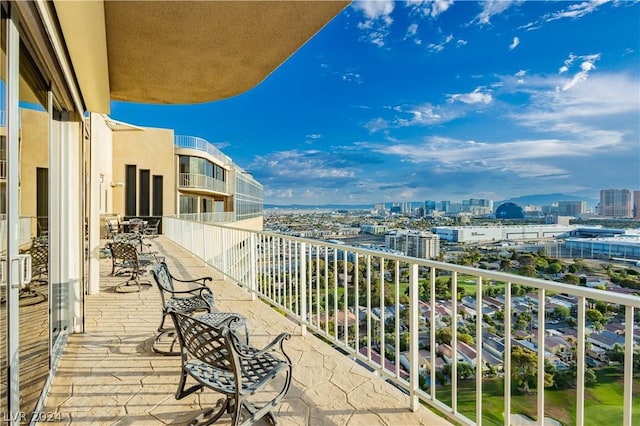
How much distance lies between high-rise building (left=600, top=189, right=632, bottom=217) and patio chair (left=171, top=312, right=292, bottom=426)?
22.4 feet

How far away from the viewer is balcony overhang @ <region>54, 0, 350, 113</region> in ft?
7.97

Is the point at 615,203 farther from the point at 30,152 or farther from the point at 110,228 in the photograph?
the point at 110,228

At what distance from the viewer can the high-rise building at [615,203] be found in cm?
623

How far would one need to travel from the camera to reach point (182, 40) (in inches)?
117

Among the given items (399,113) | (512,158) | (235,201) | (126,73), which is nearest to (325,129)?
(399,113)

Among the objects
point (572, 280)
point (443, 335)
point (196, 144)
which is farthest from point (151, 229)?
point (572, 280)

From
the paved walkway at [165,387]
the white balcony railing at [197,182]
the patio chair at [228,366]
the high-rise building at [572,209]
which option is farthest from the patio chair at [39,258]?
the white balcony railing at [197,182]

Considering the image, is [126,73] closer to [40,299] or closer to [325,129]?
[40,299]

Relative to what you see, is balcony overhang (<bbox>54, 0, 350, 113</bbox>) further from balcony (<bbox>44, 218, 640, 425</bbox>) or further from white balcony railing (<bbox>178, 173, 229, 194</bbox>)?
white balcony railing (<bbox>178, 173, 229, 194</bbox>)

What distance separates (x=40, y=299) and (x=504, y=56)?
126ft

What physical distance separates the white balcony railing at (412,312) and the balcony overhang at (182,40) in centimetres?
186

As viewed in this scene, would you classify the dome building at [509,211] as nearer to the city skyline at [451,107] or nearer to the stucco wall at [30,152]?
the city skyline at [451,107]

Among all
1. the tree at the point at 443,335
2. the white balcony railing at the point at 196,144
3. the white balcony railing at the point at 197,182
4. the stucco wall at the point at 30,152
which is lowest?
the tree at the point at 443,335

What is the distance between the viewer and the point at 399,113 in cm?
4347
